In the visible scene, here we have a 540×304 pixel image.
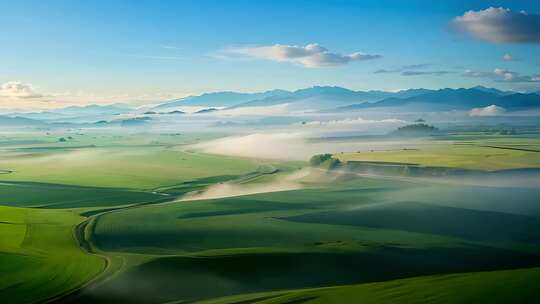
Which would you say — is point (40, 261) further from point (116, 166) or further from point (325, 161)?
point (116, 166)

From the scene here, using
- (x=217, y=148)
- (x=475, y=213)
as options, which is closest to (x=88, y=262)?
(x=475, y=213)

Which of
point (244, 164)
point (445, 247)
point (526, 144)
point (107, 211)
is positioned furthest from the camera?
point (244, 164)

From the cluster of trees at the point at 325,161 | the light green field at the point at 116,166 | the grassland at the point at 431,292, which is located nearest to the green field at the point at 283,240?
the grassland at the point at 431,292

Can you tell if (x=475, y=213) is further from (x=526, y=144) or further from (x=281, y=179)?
(x=526, y=144)

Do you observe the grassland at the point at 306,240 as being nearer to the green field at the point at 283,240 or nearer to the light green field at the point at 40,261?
the green field at the point at 283,240

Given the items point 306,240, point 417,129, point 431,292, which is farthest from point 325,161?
point 431,292

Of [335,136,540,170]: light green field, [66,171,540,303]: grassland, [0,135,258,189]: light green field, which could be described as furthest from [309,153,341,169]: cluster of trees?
[66,171,540,303]: grassland
